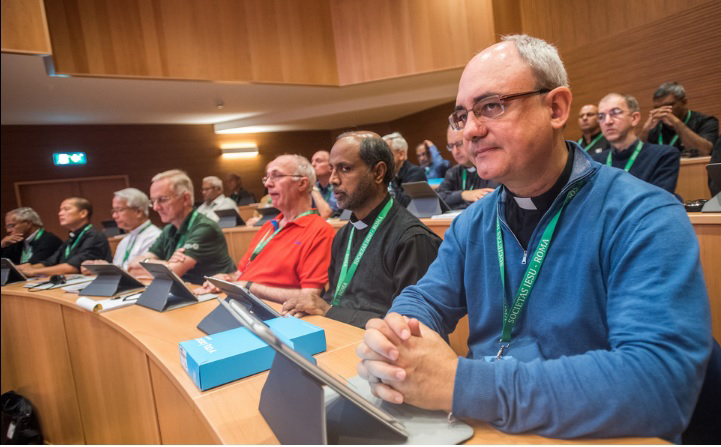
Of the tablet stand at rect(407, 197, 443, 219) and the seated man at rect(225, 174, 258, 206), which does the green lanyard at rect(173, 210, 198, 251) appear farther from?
the seated man at rect(225, 174, 258, 206)

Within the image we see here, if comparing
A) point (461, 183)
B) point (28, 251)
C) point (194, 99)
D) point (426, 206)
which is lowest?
point (28, 251)

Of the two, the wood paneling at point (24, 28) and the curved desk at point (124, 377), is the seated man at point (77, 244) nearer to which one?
the curved desk at point (124, 377)

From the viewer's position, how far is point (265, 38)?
21.9 feet

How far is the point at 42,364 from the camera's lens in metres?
3.05

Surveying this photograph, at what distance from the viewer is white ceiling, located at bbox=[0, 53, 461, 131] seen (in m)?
6.04

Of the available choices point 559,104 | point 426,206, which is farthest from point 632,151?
point 559,104

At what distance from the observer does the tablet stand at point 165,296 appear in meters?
2.08

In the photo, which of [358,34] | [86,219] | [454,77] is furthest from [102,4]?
[454,77]

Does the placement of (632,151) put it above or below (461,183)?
above

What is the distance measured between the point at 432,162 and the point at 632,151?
456 cm

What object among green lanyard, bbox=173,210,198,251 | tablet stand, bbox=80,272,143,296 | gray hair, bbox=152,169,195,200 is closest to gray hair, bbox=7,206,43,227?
gray hair, bbox=152,169,195,200

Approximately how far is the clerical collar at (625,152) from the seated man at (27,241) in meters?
5.75

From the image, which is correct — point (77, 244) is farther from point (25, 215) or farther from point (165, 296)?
point (165, 296)

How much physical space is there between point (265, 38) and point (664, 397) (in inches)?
273
